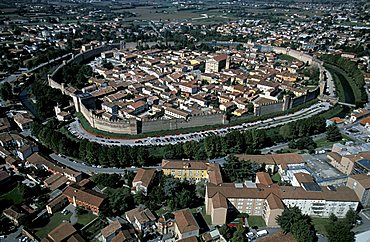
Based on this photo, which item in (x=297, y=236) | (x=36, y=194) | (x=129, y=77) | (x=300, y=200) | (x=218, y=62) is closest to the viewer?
(x=297, y=236)

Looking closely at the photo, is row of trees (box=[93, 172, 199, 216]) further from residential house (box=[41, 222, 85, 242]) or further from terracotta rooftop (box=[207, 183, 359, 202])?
residential house (box=[41, 222, 85, 242])

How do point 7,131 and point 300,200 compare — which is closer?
point 300,200

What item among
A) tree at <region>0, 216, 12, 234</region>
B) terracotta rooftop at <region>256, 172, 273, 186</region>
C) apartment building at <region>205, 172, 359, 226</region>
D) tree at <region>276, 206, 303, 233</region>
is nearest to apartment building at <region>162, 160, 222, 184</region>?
apartment building at <region>205, 172, 359, 226</region>

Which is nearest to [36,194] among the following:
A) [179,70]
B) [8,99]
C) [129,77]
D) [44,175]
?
[44,175]

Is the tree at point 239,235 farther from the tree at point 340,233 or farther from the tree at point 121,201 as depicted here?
the tree at point 121,201

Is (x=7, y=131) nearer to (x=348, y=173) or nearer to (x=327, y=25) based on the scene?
(x=348, y=173)

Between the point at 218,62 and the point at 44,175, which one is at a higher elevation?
the point at 218,62
